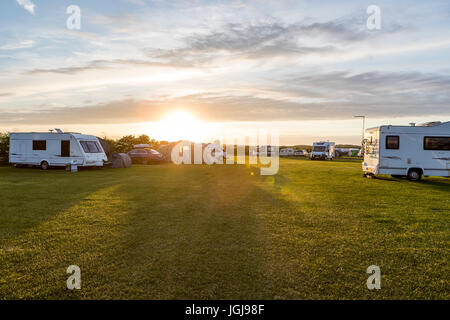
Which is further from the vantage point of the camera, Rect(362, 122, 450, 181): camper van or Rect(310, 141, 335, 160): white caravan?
Rect(310, 141, 335, 160): white caravan

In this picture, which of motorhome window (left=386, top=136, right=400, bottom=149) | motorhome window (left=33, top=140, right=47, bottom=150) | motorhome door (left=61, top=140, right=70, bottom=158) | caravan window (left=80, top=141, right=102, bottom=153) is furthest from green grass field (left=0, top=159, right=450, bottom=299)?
motorhome window (left=33, top=140, right=47, bottom=150)

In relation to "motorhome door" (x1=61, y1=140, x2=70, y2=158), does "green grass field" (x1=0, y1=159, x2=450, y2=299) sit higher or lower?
lower

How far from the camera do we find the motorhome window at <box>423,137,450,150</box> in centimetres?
1692

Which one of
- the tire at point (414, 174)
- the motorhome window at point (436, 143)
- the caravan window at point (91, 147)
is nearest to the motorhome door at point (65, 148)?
the caravan window at point (91, 147)

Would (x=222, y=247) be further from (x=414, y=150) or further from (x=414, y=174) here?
(x=414, y=150)

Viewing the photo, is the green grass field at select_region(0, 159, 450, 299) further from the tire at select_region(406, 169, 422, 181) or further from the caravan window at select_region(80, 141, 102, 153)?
the caravan window at select_region(80, 141, 102, 153)

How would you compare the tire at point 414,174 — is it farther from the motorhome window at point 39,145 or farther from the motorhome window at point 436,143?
the motorhome window at point 39,145

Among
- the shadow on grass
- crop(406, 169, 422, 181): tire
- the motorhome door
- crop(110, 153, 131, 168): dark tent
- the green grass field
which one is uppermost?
the motorhome door

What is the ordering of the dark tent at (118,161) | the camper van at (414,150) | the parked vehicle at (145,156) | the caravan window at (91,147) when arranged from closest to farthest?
the camper van at (414,150) < the caravan window at (91,147) < the dark tent at (118,161) < the parked vehicle at (145,156)

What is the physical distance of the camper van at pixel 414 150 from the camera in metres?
16.9

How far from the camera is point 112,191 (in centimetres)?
1229

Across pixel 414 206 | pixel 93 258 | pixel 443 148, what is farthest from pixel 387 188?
pixel 93 258

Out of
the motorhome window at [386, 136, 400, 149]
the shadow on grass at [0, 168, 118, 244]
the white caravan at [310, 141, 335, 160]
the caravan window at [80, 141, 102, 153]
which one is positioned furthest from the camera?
the white caravan at [310, 141, 335, 160]
